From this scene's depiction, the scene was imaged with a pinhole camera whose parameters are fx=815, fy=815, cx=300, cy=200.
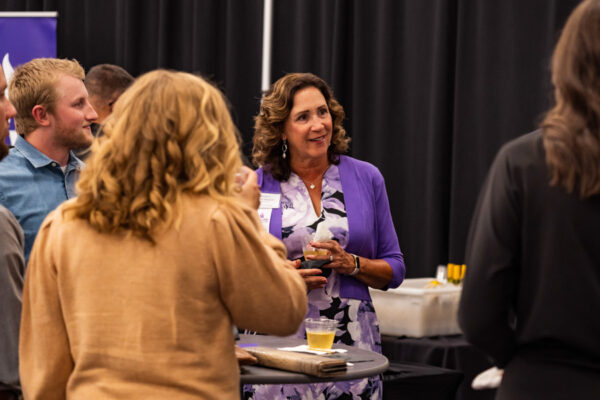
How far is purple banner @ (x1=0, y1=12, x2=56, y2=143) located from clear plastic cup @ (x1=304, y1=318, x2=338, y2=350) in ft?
11.8

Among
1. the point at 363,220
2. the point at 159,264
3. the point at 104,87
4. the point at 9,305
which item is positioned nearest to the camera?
the point at 159,264

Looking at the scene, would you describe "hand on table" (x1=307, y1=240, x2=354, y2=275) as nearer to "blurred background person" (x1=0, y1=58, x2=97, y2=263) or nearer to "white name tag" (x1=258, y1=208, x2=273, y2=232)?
"white name tag" (x1=258, y1=208, x2=273, y2=232)

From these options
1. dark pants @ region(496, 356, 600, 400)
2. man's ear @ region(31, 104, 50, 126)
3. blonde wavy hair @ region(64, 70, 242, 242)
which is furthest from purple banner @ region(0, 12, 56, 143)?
dark pants @ region(496, 356, 600, 400)

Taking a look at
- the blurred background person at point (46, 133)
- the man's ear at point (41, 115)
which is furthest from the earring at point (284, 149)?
the man's ear at point (41, 115)

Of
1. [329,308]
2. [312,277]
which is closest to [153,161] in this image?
[312,277]

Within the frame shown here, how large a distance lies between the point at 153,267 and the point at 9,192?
47.3 inches

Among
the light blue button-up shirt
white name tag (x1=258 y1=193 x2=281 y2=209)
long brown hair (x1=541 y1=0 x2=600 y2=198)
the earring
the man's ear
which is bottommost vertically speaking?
white name tag (x1=258 y1=193 x2=281 y2=209)

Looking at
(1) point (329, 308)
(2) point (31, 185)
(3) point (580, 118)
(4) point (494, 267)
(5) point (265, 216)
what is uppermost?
(3) point (580, 118)

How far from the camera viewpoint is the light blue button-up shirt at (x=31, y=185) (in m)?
2.57

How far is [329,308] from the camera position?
9.39 ft

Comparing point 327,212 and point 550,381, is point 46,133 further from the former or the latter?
point 550,381

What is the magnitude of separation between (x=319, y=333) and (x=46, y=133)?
1.18 meters

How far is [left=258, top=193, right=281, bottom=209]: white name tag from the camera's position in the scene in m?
2.98

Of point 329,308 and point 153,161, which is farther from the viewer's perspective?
point 329,308
